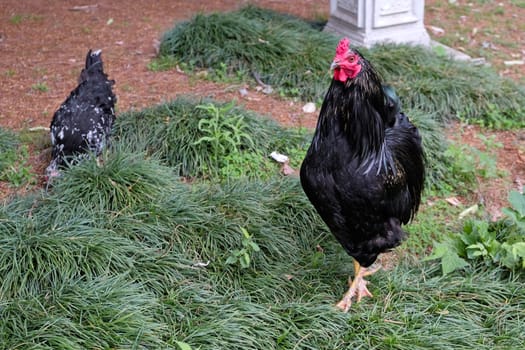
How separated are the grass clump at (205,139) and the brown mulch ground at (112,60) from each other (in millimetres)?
619

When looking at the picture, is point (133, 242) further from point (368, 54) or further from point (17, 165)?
point (368, 54)

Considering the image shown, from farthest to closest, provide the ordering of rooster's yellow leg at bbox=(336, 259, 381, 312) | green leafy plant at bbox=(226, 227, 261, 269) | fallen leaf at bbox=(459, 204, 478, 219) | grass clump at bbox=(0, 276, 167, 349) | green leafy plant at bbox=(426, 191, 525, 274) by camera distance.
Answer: fallen leaf at bbox=(459, 204, 478, 219) → green leafy plant at bbox=(426, 191, 525, 274) → green leafy plant at bbox=(226, 227, 261, 269) → rooster's yellow leg at bbox=(336, 259, 381, 312) → grass clump at bbox=(0, 276, 167, 349)

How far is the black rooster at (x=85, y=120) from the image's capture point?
5211 millimetres

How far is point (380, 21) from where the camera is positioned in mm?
7434

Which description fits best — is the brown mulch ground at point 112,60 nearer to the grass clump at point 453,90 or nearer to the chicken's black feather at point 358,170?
the grass clump at point 453,90

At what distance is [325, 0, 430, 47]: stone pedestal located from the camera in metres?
7.39

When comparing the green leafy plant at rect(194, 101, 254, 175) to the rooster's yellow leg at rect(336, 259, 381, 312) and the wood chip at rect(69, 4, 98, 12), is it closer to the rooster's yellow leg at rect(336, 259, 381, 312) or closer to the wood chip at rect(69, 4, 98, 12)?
the rooster's yellow leg at rect(336, 259, 381, 312)

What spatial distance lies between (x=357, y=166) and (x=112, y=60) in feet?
14.1

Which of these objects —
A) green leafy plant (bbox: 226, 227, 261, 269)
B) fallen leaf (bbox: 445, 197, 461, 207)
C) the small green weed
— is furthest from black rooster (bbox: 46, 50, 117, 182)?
fallen leaf (bbox: 445, 197, 461, 207)

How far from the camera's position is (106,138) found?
18.0 feet

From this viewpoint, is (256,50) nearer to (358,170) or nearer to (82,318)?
(358,170)

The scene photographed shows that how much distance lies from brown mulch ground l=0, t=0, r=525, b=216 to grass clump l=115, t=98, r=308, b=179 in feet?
2.03

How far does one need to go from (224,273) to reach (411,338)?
4.06 ft

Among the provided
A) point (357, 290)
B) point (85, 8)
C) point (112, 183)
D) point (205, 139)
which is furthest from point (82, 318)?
point (85, 8)
